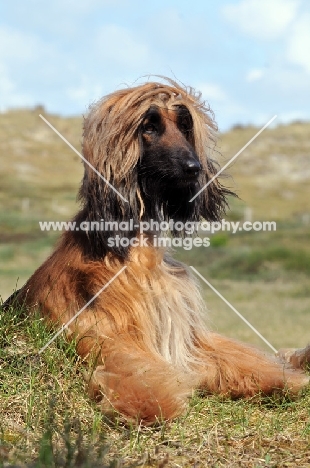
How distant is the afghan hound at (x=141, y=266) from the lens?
14.8 ft

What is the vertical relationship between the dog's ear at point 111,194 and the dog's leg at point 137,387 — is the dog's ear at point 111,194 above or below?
above

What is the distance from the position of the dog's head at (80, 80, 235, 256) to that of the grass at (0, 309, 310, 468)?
0.73 m

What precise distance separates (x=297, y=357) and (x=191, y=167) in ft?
6.00

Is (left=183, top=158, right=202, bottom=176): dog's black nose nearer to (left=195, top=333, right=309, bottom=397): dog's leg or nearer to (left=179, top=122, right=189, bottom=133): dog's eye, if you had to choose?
(left=179, top=122, right=189, bottom=133): dog's eye

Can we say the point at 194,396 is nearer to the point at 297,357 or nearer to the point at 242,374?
the point at 242,374

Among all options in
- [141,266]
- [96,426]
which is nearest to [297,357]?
[141,266]

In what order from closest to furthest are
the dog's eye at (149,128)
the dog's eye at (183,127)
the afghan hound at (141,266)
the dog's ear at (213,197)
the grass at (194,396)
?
the grass at (194,396) < the afghan hound at (141,266) < the dog's eye at (149,128) < the dog's eye at (183,127) < the dog's ear at (213,197)

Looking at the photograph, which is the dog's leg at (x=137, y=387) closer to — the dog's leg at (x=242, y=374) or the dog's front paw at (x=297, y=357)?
the dog's leg at (x=242, y=374)

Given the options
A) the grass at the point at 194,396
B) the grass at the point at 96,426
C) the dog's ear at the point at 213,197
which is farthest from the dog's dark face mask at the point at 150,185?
the grass at the point at 96,426

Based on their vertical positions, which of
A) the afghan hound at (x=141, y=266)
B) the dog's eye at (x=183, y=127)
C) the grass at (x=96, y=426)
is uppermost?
the dog's eye at (x=183, y=127)

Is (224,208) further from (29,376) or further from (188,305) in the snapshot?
(29,376)

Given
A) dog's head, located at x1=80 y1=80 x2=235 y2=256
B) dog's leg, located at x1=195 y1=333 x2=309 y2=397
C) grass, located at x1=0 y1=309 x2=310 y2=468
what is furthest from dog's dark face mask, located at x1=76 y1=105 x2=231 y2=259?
dog's leg, located at x1=195 y1=333 x2=309 y2=397

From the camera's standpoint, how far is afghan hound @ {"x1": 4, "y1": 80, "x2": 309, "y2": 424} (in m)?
4.52

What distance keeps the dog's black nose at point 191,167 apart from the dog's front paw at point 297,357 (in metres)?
1.71
